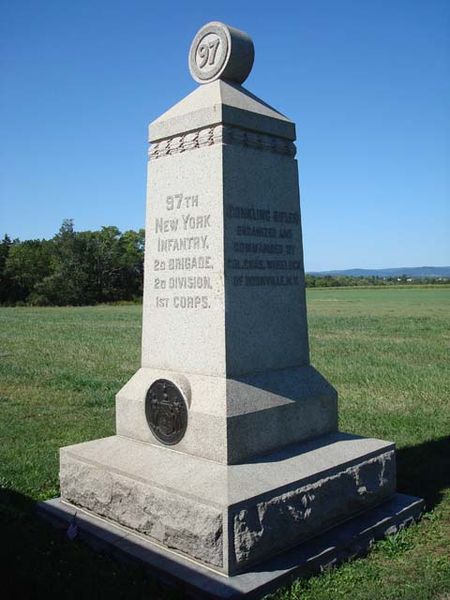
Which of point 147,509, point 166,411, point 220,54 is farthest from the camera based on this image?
point 220,54

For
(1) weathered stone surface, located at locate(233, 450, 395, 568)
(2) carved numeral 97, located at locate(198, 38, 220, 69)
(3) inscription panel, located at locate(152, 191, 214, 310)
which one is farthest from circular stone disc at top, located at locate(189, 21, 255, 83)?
(1) weathered stone surface, located at locate(233, 450, 395, 568)

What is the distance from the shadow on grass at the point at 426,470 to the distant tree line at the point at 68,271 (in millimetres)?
60136

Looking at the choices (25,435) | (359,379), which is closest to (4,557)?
(25,435)

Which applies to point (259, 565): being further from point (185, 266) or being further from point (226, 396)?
point (185, 266)

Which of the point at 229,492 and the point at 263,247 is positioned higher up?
the point at 263,247

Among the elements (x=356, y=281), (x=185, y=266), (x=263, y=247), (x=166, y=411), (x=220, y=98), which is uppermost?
(x=220, y=98)

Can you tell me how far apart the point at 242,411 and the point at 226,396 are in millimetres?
159

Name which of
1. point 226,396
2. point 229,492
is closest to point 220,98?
point 226,396

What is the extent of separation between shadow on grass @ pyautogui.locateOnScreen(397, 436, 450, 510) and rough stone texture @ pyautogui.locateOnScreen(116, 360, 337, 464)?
116 centimetres

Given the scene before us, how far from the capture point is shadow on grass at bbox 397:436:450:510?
582cm

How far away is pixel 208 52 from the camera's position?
5.14 metres

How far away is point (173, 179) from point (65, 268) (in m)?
63.0

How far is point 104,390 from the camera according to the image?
11.3m

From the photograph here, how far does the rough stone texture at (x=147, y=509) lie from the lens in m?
4.00
